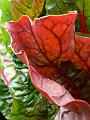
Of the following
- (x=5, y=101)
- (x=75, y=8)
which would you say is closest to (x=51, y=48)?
(x=75, y=8)

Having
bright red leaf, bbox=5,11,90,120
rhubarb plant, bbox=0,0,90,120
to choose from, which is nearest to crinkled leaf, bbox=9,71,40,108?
rhubarb plant, bbox=0,0,90,120

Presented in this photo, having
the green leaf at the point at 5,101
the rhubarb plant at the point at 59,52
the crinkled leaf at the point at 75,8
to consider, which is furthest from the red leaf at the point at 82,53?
the green leaf at the point at 5,101

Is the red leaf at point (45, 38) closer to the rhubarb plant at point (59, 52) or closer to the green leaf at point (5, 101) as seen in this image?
the rhubarb plant at point (59, 52)

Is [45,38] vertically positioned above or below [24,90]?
above

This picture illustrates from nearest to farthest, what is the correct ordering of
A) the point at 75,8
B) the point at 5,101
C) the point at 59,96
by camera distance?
the point at 59,96 < the point at 75,8 < the point at 5,101

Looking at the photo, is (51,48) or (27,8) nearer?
(51,48)

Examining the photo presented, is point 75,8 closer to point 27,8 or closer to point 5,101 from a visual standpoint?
point 27,8

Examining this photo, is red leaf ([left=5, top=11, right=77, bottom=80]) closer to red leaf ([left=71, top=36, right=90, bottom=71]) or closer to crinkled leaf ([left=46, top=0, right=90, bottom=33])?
red leaf ([left=71, top=36, right=90, bottom=71])
